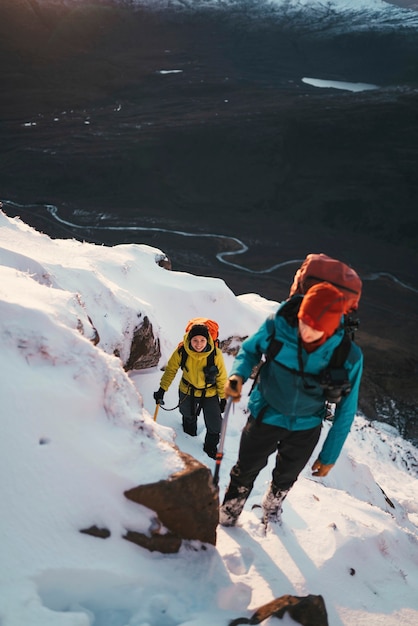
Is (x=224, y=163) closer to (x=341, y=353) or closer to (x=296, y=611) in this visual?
(x=341, y=353)

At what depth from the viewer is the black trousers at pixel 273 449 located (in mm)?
3299

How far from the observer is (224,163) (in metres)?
52.4

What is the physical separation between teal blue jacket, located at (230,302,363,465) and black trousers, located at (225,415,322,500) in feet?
0.25

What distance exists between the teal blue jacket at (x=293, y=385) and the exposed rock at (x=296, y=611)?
2.98 ft

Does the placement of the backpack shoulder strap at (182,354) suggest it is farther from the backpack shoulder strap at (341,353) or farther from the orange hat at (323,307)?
the orange hat at (323,307)

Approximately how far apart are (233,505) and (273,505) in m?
0.39

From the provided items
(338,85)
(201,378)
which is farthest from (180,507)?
(338,85)

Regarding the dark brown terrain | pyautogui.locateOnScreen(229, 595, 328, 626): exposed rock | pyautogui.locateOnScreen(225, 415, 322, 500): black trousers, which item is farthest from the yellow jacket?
the dark brown terrain

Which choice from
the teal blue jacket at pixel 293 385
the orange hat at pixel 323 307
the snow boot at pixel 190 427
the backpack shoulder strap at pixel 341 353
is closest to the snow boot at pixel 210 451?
the snow boot at pixel 190 427

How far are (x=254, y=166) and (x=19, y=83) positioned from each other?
41.6 meters

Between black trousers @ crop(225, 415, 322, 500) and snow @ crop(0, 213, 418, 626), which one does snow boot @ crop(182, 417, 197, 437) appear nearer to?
snow @ crop(0, 213, 418, 626)

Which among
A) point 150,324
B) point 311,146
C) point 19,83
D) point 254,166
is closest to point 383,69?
point 311,146

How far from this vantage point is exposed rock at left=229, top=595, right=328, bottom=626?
2859mm

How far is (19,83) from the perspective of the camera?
223 ft
